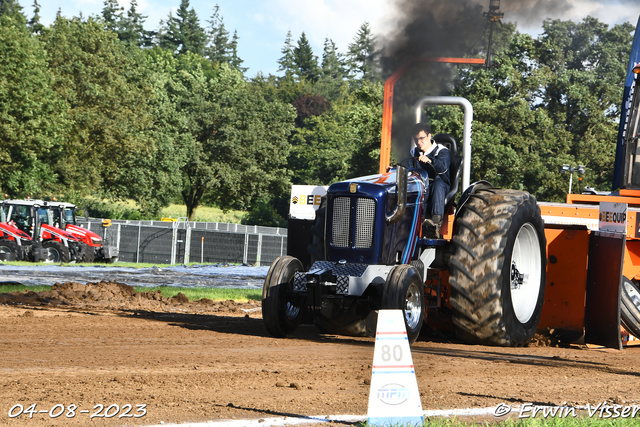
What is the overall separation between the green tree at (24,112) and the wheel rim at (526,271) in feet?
111

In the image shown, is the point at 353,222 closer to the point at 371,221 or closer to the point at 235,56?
the point at 371,221

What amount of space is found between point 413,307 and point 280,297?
151 cm

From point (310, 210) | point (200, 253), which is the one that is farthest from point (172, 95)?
point (310, 210)

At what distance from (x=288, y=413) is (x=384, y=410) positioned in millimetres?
678

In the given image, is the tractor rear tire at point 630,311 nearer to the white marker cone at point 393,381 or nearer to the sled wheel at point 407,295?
the sled wheel at point 407,295

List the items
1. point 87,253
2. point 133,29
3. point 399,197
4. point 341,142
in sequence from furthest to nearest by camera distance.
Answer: point 133,29 → point 341,142 → point 87,253 → point 399,197

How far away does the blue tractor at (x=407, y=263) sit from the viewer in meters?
8.12

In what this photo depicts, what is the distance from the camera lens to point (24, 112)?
1531 inches

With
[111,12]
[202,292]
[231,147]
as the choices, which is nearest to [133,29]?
[111,12]

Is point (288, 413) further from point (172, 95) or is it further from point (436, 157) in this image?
point (172, 95)

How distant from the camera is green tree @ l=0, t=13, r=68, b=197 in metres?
38.8

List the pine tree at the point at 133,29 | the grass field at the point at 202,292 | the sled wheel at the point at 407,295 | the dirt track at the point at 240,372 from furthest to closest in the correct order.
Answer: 1. the pine tree at the point at 133,29
2. the grass field at the point at 202,292
3. the sled wheel at the point at 407,295
4. the dirt track at the point at 240,372

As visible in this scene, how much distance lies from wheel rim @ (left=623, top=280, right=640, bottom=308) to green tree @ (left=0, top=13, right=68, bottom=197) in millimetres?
34849

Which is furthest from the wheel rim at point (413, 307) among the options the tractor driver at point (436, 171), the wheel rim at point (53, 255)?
the wheel rim at point (53, 255)
